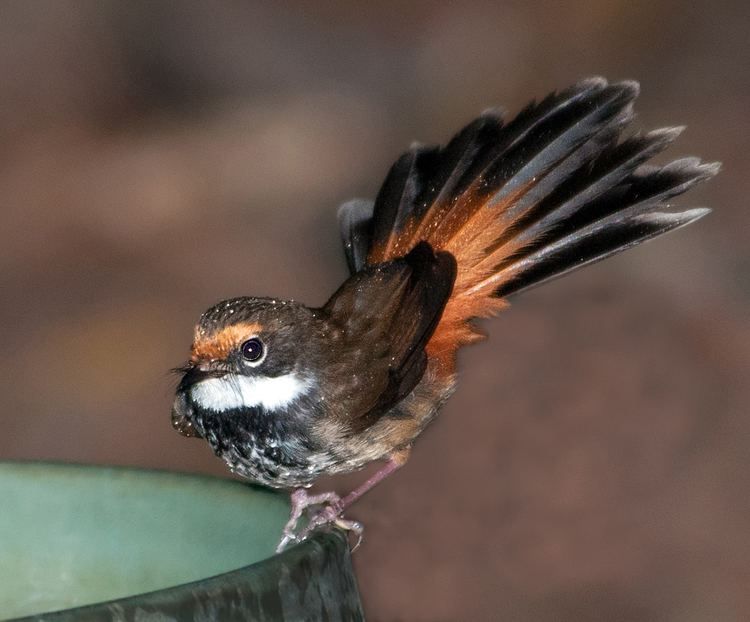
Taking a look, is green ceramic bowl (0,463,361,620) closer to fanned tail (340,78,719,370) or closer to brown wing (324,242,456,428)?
brown wing (324,242,456,428)

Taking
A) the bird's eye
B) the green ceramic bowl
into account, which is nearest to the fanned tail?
the bird's eye

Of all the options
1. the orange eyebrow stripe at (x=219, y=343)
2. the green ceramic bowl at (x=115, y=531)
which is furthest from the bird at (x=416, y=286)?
the green ceramic bowl at (x=115, y=531)

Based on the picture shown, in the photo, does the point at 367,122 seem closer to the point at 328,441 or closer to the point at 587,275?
the point at 587,275

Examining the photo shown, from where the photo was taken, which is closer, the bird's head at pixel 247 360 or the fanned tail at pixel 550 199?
the bird's head at pixel 247 360

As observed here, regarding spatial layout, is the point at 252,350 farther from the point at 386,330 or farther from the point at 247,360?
the point at 386,330

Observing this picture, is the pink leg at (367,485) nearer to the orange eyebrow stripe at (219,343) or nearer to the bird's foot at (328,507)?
the bird's foot at (328,507)
